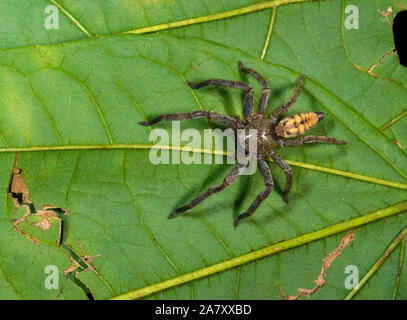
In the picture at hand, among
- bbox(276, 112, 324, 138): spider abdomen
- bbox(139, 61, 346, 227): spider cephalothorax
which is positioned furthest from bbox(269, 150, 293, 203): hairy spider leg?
bbox(276, 112, 324, 138): spider abdomen

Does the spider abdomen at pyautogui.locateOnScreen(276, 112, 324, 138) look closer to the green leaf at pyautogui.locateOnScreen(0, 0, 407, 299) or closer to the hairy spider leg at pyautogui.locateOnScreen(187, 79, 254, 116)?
the green leaf at pyautogui.locateOnScreen(0, 0, 407, 299)

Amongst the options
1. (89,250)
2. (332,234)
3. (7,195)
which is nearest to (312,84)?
(332,234)

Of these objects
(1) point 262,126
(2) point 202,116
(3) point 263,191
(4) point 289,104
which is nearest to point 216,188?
(3) point 263,191

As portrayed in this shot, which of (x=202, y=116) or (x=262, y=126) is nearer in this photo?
(x=202, y=116)

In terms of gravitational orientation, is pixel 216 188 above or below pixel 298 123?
below

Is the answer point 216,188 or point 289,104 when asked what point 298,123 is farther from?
point 216,188

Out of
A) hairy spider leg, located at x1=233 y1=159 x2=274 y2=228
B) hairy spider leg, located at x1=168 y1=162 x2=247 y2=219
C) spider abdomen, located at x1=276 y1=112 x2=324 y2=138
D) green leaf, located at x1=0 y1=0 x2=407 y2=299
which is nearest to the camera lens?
green leaf, located at x1=0 y1=0 x2=407 y2=299
